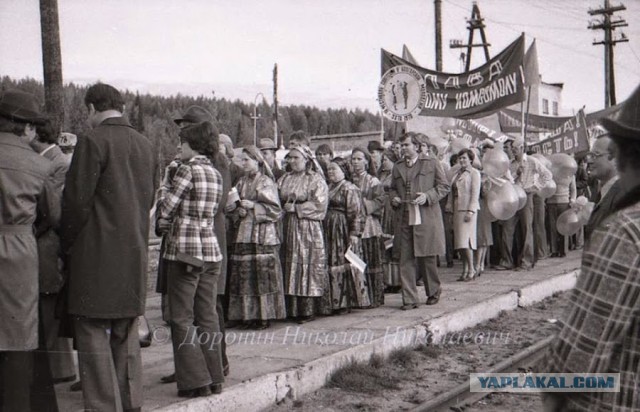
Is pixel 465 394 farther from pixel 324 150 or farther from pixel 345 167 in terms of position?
pixel 345 167

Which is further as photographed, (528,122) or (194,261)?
(528,122)

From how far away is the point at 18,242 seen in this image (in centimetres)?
390

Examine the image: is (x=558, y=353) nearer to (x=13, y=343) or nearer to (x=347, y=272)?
(x=13, y=343)

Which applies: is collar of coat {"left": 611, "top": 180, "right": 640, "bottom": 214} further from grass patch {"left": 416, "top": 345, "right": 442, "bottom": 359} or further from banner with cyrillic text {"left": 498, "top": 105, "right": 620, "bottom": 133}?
banner with cyrillic text {"left": 498, "top": 105, "right": 620, "bottom": 133}

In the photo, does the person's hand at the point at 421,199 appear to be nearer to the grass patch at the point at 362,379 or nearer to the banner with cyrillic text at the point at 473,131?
the grass patch at the point at 362,379

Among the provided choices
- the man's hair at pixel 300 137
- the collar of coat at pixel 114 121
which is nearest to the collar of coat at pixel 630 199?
the collar of coat at pixel 114 121

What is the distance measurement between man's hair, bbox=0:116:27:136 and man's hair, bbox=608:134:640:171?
3268 mm

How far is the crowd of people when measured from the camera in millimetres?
4020

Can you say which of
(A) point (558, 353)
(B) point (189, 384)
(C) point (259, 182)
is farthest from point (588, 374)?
(C) point (259, 182)

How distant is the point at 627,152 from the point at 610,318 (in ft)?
1.40

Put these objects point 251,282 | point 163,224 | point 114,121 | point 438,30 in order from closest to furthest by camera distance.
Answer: point 114,121 < point 163,224 < point 251,282 < point 438,30

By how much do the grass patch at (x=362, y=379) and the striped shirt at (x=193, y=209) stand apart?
Answer: 1649mm

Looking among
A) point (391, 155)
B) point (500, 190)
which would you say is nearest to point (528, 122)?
point (500, 190)

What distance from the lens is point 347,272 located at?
27.9 feet
